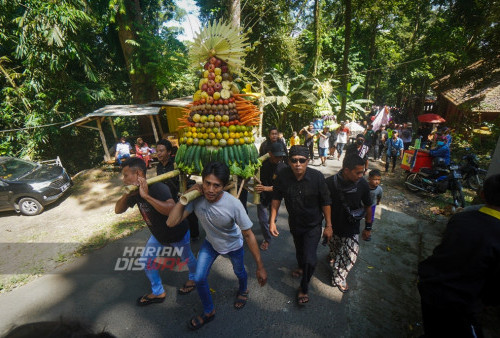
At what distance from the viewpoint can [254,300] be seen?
3.29 metres

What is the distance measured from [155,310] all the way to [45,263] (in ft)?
10.9

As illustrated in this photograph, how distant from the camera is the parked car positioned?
7.22 meters

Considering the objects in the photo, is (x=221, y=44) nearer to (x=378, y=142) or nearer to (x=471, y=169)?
(x=471, y=169)

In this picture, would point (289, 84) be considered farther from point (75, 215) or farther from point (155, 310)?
point (155, 310)

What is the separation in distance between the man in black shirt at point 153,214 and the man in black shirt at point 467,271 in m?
2.62

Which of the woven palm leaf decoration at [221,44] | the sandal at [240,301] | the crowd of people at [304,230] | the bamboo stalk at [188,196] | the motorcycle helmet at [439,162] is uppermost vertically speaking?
the woven palm leaf decoration at [221,44]

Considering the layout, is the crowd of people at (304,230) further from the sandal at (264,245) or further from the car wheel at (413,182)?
the car wheel at (413,182)

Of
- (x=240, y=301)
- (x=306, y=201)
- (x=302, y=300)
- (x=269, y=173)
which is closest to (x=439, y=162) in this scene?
(x=269, y=173)

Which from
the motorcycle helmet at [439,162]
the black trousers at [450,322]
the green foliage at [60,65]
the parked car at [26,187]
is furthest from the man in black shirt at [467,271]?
the green foliage at [60,65]

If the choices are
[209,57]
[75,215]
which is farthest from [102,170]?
[209,57]

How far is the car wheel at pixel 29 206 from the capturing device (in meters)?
7.34

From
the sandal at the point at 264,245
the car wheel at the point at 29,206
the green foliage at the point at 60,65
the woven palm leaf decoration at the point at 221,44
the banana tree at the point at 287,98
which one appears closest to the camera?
the woven palm leaf decoration at the point at 221,44

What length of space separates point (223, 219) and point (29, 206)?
844 centimetres

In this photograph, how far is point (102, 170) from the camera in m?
10.8
